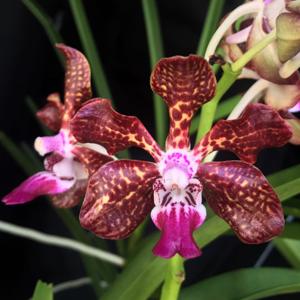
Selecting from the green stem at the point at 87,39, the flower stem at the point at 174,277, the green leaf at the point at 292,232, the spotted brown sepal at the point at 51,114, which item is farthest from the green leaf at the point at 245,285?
the green stem at the point at 87,39

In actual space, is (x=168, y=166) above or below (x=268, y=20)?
below

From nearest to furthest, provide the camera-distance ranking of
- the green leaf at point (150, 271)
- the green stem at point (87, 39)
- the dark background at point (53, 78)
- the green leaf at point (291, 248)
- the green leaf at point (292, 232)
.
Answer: the green leaf at point (150, 271) → the green leaf at point (292, 232) → the green leaf at point (291, 248) → the green stem at point (87, 39) → the dark background at point (53, 78)

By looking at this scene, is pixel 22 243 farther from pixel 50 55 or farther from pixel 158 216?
pixel 158 216

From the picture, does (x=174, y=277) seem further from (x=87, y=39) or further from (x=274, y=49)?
(x=87, y=39)

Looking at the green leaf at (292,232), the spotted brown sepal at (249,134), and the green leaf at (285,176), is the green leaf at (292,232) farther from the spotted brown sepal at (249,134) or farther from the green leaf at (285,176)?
the spotted brown sepal at (249,134)

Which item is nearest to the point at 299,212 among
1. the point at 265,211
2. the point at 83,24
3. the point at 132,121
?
the point at 265,211

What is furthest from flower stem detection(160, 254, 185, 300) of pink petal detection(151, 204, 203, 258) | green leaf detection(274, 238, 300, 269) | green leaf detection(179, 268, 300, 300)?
green leaf detection(274, 238, 300, 269)
